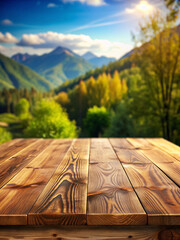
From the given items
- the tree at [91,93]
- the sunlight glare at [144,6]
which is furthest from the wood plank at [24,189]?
the tree at [91,93]

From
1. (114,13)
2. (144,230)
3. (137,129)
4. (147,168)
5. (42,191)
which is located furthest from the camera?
(114,13)

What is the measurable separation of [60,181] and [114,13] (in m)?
24.1

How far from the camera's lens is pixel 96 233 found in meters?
0.72

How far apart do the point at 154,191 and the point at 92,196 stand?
0.94ft

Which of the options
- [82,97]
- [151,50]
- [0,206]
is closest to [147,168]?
[0,206]

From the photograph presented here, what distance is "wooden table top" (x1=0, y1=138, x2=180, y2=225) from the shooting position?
2.26ft

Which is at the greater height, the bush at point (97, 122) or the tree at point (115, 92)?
the tree at point (115, 92)

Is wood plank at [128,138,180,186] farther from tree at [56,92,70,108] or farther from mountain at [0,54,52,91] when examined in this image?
mountain at [0,54,52,91]

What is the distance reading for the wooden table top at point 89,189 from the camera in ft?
2.26

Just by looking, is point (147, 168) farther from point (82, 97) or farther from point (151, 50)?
point (82, 97)

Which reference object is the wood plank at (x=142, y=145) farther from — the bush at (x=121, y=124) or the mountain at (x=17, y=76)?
the mountain at (x=17, y=76)

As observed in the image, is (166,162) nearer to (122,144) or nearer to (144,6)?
(122,144)

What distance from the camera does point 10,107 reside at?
5541 cm

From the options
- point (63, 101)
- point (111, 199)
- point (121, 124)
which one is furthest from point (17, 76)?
point (111, 199)
